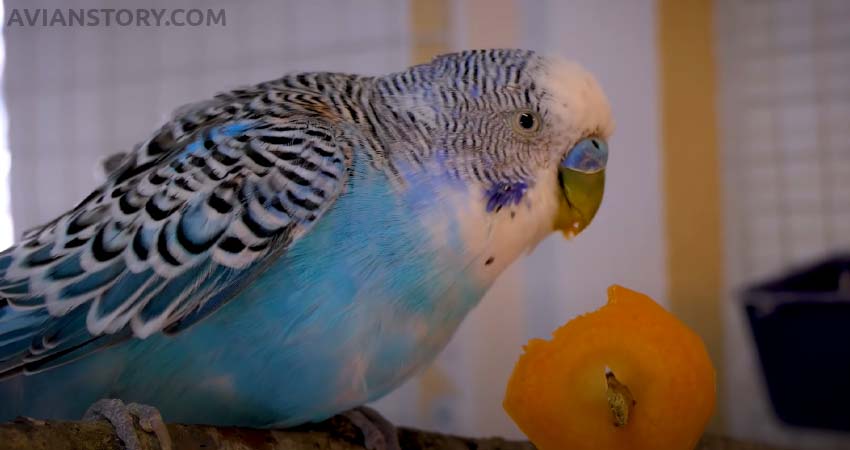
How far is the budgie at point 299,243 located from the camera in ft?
2.95

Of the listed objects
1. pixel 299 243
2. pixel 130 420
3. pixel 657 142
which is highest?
pixel 657 142

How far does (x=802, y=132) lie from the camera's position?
1353 millimetres

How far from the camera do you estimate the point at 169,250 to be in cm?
90

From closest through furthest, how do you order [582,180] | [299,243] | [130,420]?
[130,420] → [299,243] → [582,180]

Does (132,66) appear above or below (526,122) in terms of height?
above

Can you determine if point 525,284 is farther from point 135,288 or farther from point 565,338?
point 135,288

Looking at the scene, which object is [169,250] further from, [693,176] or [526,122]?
[693,176]

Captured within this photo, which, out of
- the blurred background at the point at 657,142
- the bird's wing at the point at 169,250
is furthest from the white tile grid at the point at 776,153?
the bird's wing at the point at 169,250

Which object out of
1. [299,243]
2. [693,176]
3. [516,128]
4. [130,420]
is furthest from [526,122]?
[130,420]

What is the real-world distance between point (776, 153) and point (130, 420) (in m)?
1.13

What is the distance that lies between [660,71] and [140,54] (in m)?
0.80

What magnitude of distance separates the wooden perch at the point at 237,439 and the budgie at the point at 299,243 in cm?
5

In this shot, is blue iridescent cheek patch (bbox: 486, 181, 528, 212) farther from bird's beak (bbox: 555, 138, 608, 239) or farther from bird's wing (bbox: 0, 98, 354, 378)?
bird's wing (bbox: 0, 98, 354, 378)

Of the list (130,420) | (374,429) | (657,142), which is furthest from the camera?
(657,142)
